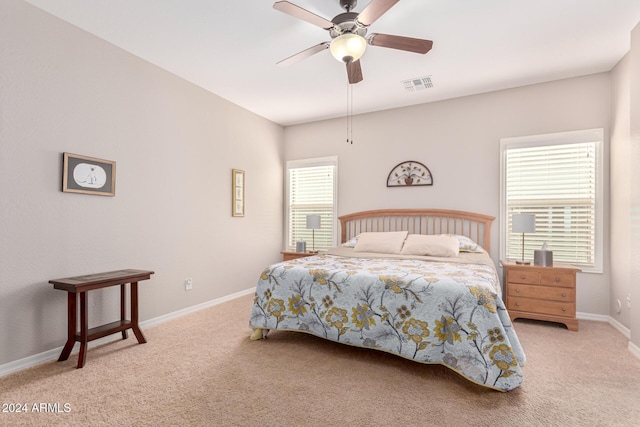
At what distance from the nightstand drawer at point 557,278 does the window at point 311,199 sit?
277 cm

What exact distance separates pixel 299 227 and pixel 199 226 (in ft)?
6.24

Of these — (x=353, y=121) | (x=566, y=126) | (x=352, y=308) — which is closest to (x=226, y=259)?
(x=352, y=308)

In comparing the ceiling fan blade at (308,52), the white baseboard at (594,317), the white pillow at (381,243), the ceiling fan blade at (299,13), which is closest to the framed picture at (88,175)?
the ceiling fan blade at (308,52)

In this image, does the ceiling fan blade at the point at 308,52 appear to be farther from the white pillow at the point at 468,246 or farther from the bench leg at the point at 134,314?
the white pillow at the point at 468,246

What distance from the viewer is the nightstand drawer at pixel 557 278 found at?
10.9 feet

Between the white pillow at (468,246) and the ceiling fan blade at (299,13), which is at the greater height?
the ceiling fan blade at (299,13)

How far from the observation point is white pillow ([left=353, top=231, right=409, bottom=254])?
3.98m

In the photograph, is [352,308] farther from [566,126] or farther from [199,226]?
[566,126]

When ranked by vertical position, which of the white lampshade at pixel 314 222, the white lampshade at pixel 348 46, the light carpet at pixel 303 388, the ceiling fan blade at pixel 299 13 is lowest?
the light carpet at pixel 303 388

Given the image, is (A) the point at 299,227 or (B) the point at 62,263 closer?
(B) the point at 62,263

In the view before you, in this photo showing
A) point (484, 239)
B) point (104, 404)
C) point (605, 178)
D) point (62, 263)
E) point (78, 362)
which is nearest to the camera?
point (104, 404)

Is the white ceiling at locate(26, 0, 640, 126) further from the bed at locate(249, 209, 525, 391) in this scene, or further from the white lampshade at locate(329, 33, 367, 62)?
the bed at locate(249, 209, 525, 391)

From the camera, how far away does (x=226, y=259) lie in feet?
14.6

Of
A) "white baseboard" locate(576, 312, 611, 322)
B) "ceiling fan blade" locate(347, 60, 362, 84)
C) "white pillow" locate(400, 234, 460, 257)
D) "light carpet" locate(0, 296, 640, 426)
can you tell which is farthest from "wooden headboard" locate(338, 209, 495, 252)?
"ceiling fan blade" locate(347, 60, 362, 84)
